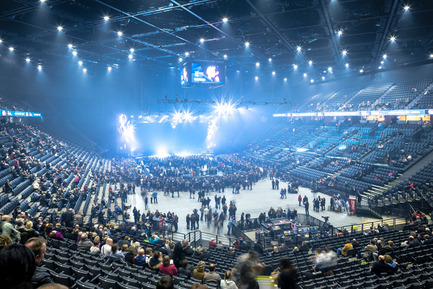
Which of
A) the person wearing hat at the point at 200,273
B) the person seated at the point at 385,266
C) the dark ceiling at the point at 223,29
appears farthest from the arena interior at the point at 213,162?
the person wearing hat at the point at 200,273

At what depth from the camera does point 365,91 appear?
1544 inches

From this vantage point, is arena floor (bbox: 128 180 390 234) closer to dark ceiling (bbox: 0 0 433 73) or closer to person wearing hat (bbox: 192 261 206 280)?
person wearing hat (bbox: 192 261 206 280)

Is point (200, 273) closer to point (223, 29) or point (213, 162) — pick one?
point (223, 29)

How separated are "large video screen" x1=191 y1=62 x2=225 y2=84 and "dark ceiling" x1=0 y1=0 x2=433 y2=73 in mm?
2002

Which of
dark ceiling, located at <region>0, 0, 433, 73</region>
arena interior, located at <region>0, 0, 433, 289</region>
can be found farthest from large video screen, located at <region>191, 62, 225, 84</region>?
dark ceiling, located at <region>0, 0, 433, 73</region>

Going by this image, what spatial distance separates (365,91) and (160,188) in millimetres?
31040

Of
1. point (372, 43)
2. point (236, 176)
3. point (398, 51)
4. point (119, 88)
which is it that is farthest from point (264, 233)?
point (119, 88)

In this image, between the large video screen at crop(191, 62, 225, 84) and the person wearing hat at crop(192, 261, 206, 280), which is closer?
the person wearing hat at crop(192, 261, 206, 280)

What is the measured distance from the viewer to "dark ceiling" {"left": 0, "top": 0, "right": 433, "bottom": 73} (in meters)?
16.1

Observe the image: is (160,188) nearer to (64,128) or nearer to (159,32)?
(159,32)

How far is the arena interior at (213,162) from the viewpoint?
23.7ft

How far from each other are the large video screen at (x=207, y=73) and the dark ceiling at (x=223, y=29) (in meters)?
2.00

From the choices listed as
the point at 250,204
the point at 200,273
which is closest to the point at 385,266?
the point at 200,273

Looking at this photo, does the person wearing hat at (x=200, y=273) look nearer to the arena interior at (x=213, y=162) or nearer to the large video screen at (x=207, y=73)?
the arena interior at (x=213, y=162)
